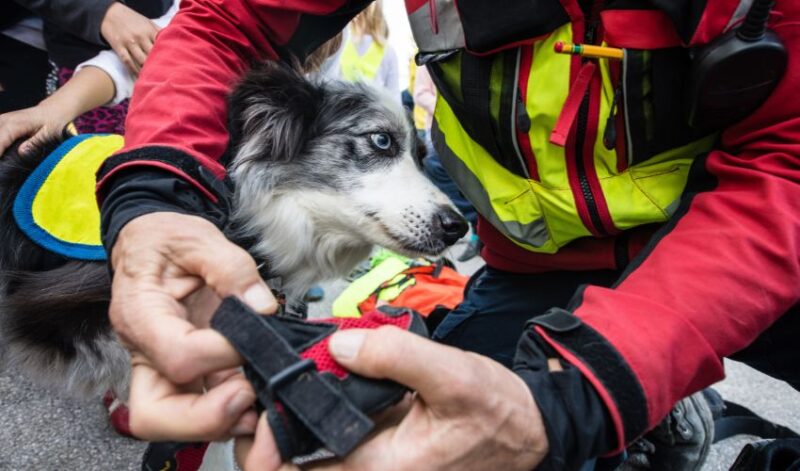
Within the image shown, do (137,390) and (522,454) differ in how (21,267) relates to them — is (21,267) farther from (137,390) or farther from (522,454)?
(522,454)

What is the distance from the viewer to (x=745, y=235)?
70 centimetres

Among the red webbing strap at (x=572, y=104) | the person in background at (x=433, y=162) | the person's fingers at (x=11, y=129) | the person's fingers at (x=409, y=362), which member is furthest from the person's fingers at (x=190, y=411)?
the person in background at (x=433, y=162)

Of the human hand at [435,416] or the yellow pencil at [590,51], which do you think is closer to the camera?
the human hand at [435,416]

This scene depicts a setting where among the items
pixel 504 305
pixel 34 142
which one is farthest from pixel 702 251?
pixel 34 142

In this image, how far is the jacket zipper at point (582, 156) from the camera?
92cm

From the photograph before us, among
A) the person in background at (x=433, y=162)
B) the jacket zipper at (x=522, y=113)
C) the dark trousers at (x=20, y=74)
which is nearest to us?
the jacket zipper at (x=522, y=113)

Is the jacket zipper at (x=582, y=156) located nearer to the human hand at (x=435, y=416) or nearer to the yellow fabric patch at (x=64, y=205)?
the human hand at (x=435, y=416)

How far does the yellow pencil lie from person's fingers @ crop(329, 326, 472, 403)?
567 millimetres

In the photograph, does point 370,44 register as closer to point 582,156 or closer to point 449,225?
point 449,225

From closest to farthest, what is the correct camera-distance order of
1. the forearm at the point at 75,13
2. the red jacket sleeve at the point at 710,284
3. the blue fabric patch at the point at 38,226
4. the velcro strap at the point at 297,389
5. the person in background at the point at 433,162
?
the velcro strap at the point at 297,389 < the red jacket sleeve at the point at 710,284 < the blue fabric patch at the point at 38,226 < the forearm at the point at 75,13 < the person in background at the point at 433,162

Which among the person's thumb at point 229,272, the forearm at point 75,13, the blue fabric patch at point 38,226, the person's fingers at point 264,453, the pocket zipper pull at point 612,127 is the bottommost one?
the blue fabric patch at point 38,226

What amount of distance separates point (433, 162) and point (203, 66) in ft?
5.77

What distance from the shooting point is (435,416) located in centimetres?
54

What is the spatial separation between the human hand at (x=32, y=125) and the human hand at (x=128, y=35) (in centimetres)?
24
